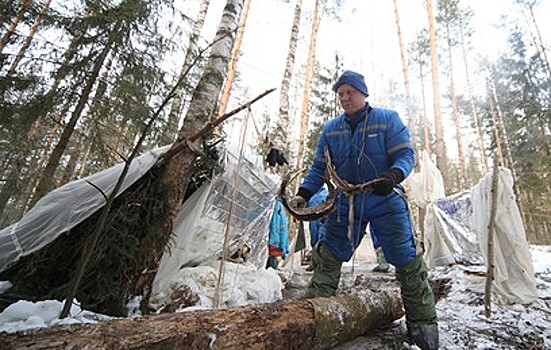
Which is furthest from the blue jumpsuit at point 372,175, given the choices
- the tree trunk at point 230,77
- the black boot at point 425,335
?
the tree trunk at point 230,77

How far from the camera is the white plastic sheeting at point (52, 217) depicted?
2.27m

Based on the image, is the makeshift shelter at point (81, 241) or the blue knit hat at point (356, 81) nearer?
the makeshift shelter at point (81, 241)

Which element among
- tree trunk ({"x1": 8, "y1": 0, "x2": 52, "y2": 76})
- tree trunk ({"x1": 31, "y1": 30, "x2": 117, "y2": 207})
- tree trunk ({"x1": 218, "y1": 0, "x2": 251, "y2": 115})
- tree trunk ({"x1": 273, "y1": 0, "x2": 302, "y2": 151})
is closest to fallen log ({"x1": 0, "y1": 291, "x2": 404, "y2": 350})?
tree trunk ({"x1": 31, "y1": 30, "x2": 117, "y2": 207})

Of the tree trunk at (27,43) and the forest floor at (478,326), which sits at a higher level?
the tree trunk at (27,43)

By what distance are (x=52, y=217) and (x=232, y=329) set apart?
1966mm

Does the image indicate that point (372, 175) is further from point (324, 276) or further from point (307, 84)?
point (307, 84)

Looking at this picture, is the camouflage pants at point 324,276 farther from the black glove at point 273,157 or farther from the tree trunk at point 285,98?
the tree trunk at point 285,98

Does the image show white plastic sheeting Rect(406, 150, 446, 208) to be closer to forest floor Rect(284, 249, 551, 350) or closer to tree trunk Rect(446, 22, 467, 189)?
forest floor Rect(284, 249, 551, 350)

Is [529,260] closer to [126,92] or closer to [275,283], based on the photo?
[275,283]

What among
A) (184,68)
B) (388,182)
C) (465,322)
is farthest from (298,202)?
(184,68)

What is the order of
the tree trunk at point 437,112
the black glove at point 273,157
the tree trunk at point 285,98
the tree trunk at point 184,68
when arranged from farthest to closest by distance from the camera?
the tree trunk at point 437,112, the tree trunk at point 285,98, the black glove at point 273,157, the tree trunk at point 184,68

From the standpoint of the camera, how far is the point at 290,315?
169 cm

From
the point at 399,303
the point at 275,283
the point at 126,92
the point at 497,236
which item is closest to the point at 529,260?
the point at 497,236

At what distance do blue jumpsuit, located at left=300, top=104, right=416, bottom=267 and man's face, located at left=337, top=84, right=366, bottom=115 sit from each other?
0.07 metres
